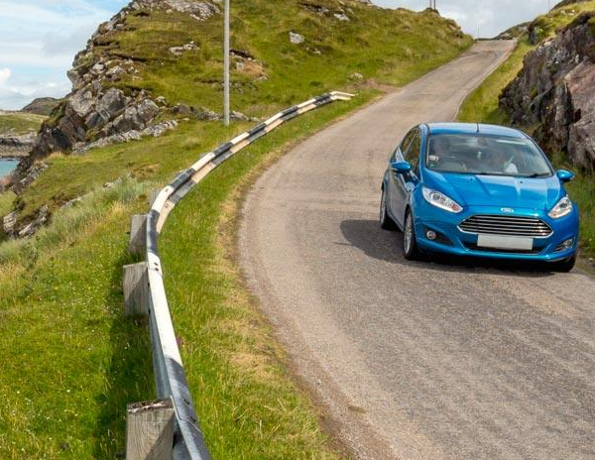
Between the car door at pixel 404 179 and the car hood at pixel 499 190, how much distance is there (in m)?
0.47

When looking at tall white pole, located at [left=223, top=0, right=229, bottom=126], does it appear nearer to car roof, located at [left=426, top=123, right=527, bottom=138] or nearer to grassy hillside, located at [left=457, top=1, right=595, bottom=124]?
grassy hillside, located at [left=457, top=1, right=595, bottom=124]

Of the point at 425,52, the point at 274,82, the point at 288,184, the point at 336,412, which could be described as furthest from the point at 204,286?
the point at 425,52

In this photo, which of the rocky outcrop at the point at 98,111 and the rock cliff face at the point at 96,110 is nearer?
the rocky outcrop at the point at 98,111

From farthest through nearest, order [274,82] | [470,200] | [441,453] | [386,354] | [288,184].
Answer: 1. [274,82]
2. [288,184]
3. [470,200]
4. [386,354]
5. [441,453]

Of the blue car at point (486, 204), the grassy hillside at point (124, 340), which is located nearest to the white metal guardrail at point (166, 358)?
the grassy hillside at point (124, 340)

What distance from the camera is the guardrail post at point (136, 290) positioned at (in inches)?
279

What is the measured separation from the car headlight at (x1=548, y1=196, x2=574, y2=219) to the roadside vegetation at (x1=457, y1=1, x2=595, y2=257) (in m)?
1.47

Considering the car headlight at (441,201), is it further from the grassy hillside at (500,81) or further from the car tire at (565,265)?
the grassy hillside at (500,81)

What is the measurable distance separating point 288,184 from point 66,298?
9.37m

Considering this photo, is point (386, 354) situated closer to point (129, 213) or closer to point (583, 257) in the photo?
point (583, 257)

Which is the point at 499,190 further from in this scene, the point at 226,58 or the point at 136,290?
the point at 226,58

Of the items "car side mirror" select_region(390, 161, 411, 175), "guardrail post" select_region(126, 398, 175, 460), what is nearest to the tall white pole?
"car side mirror" select_region(390, 161, 411, 175)

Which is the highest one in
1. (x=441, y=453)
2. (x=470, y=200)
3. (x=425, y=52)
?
(x=425, y=52)

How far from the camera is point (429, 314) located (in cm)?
812
